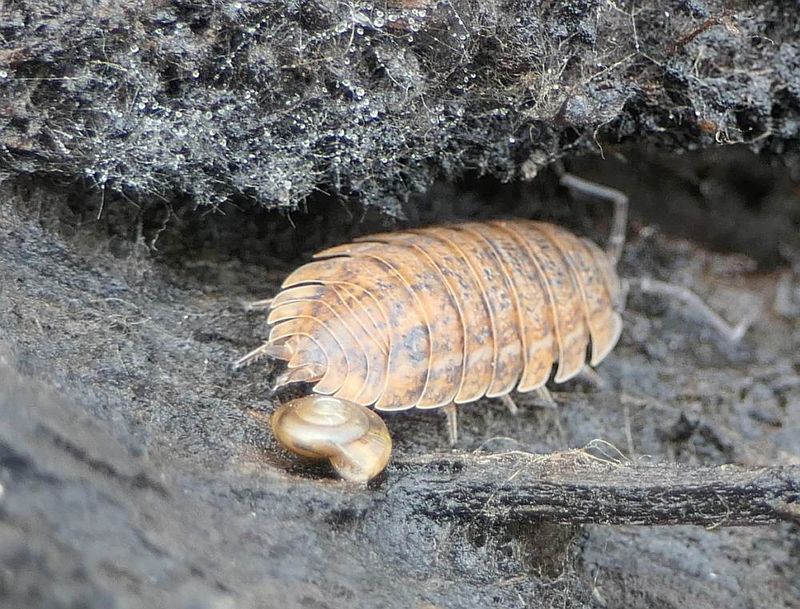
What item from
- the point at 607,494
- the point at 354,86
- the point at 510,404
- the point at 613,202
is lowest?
the point at 510,404

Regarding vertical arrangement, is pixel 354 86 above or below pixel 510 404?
above

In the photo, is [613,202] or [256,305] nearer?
[256,305]

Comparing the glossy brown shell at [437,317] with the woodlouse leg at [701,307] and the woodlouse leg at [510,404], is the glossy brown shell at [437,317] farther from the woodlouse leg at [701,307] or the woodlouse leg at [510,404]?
the woodlouse leg at [701,307]

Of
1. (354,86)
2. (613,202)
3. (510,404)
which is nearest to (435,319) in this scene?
(510,404)

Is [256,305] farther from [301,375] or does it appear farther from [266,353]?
[301,375]

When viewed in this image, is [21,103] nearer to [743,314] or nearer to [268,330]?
[268,330]

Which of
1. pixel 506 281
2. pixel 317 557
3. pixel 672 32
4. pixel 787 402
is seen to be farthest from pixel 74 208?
pixel 787 402

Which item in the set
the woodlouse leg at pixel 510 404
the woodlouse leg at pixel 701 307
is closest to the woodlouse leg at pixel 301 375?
the woodlouse leg at pixel 510 404
